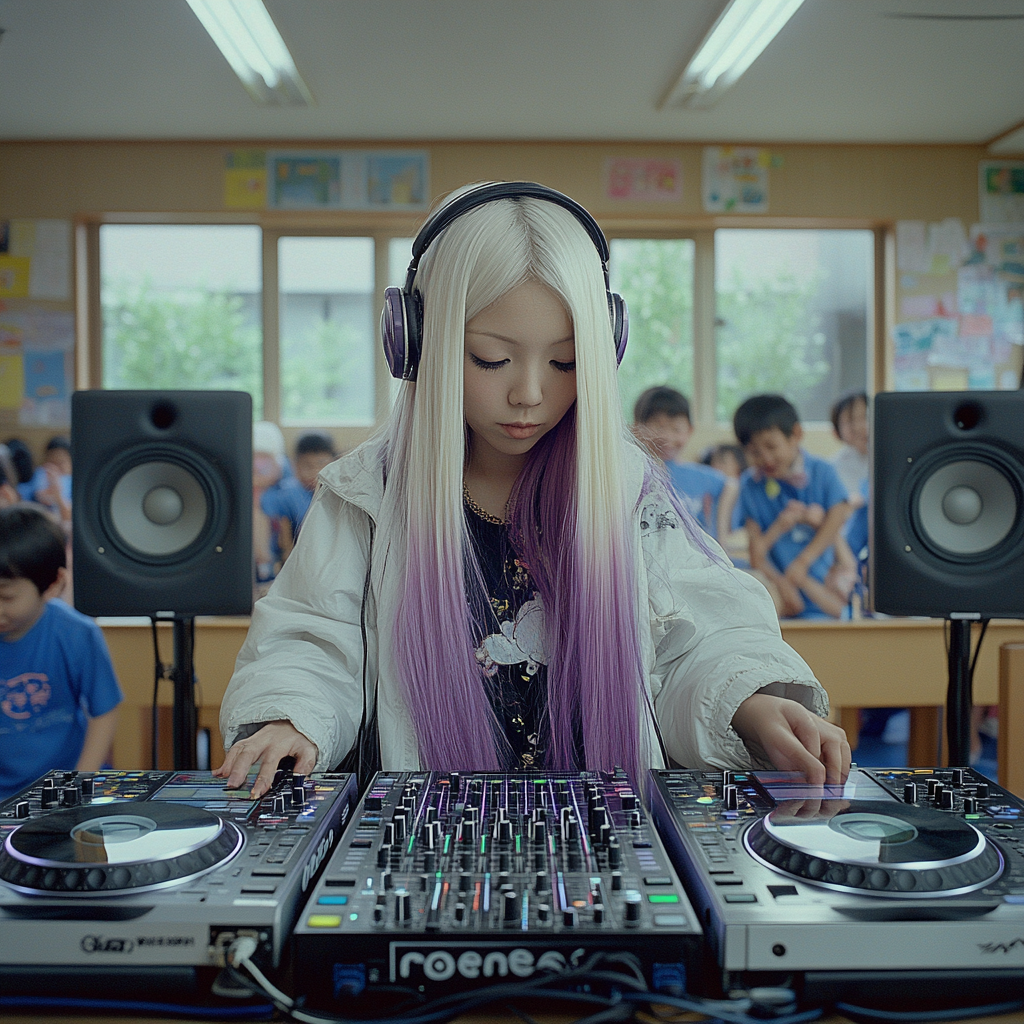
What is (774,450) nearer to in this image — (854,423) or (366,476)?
(854,423)

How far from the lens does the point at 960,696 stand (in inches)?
46.4

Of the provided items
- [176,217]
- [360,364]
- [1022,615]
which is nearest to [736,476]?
[360,364]

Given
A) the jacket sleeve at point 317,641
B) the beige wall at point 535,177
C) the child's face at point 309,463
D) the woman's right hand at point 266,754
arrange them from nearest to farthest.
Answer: the woman's right hand at point 266,754
the jacket sleeve at point 317,641
the child's face at point 309,463
the beige wall at point 535,177

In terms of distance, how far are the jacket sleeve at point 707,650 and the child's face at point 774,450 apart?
227 cm

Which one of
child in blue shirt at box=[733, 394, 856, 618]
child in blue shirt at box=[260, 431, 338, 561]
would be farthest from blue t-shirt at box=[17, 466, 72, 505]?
child in blue shirt at box=[733, 394, 856, 618]

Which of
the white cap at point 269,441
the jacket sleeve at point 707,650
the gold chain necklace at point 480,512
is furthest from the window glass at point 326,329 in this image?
the jacket sleeve at point 707,650

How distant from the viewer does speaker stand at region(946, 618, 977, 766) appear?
1163 mm

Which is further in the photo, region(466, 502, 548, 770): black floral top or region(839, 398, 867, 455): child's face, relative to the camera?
region(839, 398, 867, 455): child's face

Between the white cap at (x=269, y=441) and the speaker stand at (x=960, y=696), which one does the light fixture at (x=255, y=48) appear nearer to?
the white cap at (x=269, y=441)

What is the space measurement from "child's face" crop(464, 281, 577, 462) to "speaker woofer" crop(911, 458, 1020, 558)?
18.5 inches

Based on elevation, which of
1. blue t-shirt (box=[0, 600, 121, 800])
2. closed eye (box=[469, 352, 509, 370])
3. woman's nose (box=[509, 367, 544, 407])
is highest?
closed eye (box=[469, 352, 509, 370])

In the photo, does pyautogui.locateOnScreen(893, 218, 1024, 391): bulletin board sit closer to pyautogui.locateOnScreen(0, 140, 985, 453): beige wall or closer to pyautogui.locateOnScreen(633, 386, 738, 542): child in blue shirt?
pyautogui.locateOnScreen(0, 140, 985, 453): beige wall

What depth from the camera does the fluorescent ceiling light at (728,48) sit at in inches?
123

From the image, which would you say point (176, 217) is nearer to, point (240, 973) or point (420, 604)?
point (420, 604)
